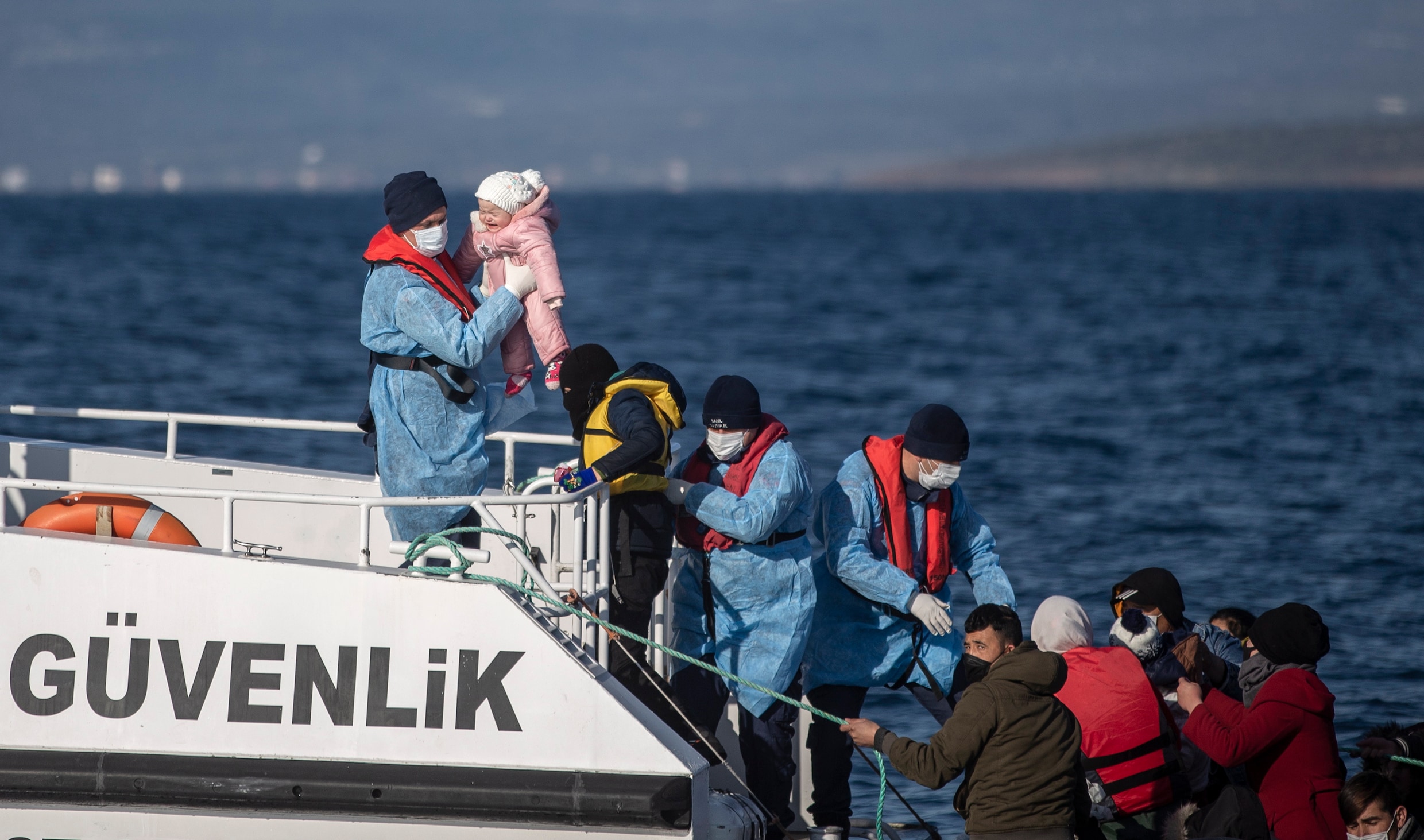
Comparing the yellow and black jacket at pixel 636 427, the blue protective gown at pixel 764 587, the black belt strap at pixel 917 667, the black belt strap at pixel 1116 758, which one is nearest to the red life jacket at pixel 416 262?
the yellow and black jacket at pixel 636 427

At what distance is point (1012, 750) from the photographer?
4074mm

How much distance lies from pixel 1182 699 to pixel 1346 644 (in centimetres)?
645

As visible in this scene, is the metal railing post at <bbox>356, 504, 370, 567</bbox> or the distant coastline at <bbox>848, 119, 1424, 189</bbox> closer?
the metal railing post at <bbox>356, 504, 370, 567</bbox>

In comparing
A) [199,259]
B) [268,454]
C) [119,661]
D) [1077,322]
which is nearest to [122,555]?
[119,661]

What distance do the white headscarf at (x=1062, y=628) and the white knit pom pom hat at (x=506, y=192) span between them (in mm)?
2201

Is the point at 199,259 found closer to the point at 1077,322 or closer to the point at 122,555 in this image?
the point at 1077,322

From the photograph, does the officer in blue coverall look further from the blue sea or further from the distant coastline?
the distant coastline

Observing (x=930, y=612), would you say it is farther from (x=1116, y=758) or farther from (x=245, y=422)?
(x=245, y=422)

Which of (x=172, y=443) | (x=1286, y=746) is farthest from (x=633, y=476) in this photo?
(x=172, y=443)

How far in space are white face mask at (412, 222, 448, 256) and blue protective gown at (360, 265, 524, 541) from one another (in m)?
0.11

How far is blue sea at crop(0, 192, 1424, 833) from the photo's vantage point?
42.4 feet

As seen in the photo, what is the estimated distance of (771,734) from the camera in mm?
5172

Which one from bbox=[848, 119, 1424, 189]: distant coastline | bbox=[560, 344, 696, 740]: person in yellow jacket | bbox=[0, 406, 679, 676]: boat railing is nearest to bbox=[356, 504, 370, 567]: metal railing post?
bbox=[0, 406, 679, 676]: boat railing

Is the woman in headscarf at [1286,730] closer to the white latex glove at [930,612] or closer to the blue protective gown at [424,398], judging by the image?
the white latex glove at [930,612]
